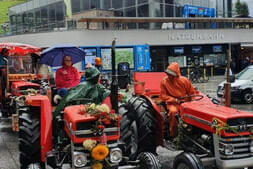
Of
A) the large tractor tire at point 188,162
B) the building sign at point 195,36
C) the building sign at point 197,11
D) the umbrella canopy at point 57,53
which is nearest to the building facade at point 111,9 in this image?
the building sign at point 197,11

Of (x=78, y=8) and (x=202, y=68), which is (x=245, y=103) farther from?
(x=78, y=8)

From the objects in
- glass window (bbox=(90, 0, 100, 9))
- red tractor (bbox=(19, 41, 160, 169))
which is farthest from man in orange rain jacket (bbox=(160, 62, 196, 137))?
glass window (bbox=(90, 0, 100, 9))

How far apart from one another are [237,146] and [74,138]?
197 cm

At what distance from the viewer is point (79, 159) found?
382 cm

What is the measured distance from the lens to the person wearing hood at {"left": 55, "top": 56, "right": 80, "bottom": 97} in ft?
22.5

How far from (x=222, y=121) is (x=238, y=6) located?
36657mm

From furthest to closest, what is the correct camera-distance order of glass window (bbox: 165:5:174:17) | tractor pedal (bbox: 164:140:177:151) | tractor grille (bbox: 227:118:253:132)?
1. glass window (bbox: 165:5:174:17)
2. tractor pedal (bbox: 164:140:177:151)
3. tractor grille (bbox: 227:118:253:132)

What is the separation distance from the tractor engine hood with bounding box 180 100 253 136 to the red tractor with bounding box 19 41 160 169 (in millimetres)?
788

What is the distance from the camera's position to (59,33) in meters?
23.5

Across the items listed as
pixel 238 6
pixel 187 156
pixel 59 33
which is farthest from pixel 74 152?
pixel 238 6

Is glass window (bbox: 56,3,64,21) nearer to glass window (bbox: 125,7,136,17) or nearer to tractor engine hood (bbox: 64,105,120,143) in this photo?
glass window (bbox: 125,7,136,17)

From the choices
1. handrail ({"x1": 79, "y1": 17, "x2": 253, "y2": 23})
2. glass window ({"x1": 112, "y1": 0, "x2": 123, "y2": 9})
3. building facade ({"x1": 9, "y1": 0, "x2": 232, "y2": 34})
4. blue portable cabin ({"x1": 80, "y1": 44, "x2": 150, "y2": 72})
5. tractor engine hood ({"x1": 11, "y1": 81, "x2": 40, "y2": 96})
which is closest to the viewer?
tractor engine hood ({"x1": 11, "y1": 81, "x2": 40, "y2": 96})

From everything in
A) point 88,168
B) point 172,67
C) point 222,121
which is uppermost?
point 172,67

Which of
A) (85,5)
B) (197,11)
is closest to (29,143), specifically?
(85,5)
